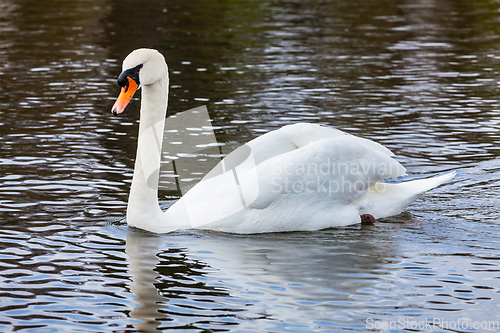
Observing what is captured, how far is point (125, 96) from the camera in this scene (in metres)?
7.79

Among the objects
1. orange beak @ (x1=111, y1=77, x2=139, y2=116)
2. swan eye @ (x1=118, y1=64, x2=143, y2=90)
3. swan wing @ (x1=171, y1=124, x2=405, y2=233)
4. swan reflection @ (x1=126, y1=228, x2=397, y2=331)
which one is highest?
swan eye @ (x1=118, y1=64, x2=143, y2=90)

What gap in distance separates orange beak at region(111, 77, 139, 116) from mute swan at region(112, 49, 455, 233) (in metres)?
0.01

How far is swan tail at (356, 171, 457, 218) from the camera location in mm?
8766

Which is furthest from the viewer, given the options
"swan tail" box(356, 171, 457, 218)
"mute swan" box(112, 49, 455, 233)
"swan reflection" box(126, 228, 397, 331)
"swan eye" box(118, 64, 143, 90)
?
"swan tail" box(356, 171, 457, 218)

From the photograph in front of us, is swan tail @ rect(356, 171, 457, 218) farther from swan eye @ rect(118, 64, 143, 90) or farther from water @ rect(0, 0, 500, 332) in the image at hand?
swan eye @ rect(118, 64, 143, 90)

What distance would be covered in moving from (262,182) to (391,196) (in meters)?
1.76

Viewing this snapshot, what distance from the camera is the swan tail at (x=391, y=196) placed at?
877 centimetres

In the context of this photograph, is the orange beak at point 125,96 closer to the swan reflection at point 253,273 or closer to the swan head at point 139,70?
the swan head at point 139,70

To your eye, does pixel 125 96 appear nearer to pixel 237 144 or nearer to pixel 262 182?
pixel 262 182

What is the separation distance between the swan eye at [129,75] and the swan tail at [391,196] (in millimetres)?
2852

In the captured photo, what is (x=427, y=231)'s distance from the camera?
8336 mm

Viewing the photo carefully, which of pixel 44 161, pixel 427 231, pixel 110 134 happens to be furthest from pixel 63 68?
pixel 427 231

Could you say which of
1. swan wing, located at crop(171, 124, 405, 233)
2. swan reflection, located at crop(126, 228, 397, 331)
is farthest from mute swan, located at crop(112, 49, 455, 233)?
swan reflection, located at crop(126, 228, 397, 331)

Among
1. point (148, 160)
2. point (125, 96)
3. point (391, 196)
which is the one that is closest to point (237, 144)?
point (391, 196)
